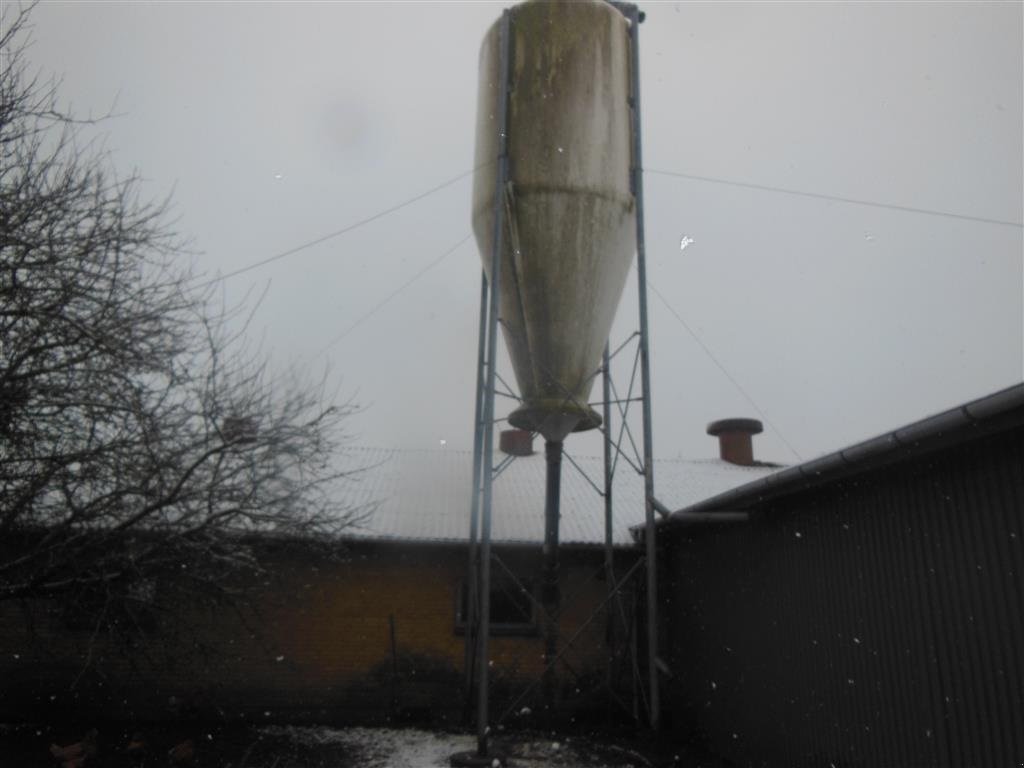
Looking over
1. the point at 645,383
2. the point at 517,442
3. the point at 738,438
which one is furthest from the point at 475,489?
the point at 738,438

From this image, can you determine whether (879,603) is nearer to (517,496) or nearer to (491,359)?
(491,359)

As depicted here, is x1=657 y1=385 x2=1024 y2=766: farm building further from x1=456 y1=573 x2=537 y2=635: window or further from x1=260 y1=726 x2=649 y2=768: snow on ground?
x1=456 y1=573 x2=537 y2=635: window

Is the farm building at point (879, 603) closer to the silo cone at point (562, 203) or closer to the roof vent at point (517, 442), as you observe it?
the silo cone at point (562, 203)

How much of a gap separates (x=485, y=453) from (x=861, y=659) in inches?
171

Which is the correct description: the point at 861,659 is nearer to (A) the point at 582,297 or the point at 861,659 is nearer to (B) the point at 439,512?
(A) the point at 582,297

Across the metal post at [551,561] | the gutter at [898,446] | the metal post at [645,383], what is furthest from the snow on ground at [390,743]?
the gutter at [898,446]

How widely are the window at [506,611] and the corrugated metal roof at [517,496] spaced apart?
0.88m

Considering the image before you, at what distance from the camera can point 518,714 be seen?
11109 millimetres

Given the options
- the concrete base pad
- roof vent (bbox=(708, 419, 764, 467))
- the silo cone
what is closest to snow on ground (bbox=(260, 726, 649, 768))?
the concrete base pad

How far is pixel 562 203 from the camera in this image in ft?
29.2

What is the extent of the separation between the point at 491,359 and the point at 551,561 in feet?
9.91

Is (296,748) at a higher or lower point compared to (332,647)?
lower

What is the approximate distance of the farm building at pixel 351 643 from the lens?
35.6 ft

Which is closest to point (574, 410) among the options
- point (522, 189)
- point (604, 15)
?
point (522, 189)
